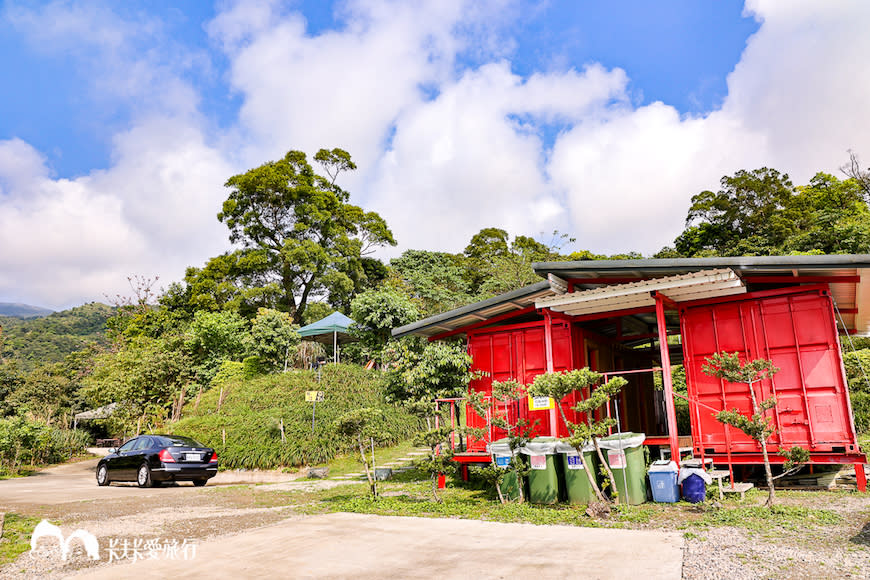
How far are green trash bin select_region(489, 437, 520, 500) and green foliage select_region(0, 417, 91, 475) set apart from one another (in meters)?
16.2

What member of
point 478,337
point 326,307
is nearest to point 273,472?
point 478,337

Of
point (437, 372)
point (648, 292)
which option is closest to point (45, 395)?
point (437, 372)

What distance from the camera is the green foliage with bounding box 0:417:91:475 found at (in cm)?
1628

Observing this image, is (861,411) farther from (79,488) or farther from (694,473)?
(79,488)

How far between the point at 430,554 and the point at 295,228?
26.7 meters

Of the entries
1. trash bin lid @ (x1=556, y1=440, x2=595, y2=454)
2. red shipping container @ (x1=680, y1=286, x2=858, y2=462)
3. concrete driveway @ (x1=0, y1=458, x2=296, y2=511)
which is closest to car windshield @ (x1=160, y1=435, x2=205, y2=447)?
concrete driveway @ (x1=0, y1=458, x2=296, y2=511)

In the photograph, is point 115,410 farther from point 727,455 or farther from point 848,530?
point 848,530

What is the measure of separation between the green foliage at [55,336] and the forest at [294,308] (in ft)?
1.29

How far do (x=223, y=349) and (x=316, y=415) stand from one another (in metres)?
10.2

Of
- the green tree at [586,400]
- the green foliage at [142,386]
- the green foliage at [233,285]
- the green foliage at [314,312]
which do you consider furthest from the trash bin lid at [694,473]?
the green foliage at [233,285]

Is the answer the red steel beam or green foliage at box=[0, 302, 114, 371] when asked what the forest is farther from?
the red steel beam

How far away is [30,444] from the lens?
1706 centimetres

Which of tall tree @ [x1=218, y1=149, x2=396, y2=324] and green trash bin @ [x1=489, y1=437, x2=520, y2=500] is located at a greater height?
tall tree @ [x1=218, y1=149, x2=396, y2=324]

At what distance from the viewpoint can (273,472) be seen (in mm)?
13516
